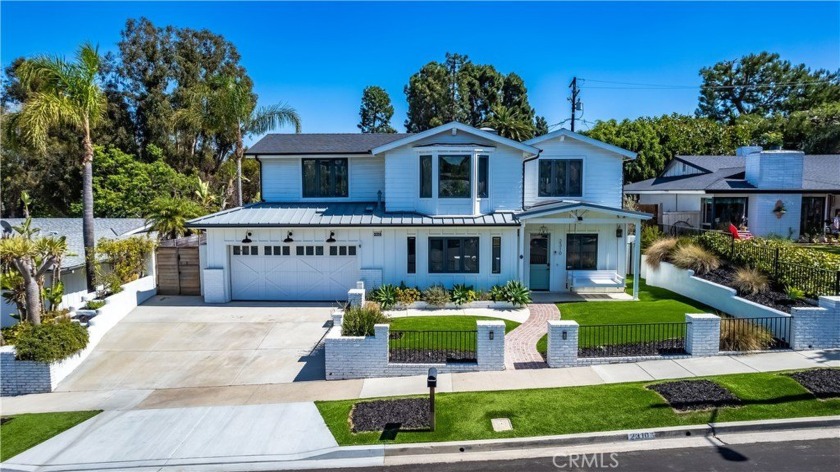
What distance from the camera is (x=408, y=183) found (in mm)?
18641

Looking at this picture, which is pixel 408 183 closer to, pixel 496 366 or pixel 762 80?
pixel 496 366

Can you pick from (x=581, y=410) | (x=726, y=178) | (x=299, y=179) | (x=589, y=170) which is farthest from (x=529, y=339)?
(x=726, y=178)

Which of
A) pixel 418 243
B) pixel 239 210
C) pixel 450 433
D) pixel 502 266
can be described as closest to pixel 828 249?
pixel 502 266

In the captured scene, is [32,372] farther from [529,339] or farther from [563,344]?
[563,344]

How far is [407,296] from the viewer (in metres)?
17.0

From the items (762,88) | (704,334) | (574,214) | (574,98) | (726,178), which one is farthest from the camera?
(762,88)

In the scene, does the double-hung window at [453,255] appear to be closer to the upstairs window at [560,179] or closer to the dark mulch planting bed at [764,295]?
the upstairs window at [560,179]

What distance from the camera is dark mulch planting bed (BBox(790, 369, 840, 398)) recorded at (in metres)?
9.41

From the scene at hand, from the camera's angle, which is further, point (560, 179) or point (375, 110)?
point (375, 110)

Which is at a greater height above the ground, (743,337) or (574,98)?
(574,98)

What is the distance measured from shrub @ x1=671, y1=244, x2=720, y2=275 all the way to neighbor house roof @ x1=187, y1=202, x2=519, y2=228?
6.45 m

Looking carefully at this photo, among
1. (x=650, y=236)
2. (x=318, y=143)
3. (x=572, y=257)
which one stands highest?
(x=318, y=143)

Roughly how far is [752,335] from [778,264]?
4.55 metres

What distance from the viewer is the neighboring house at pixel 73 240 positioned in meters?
16.5
